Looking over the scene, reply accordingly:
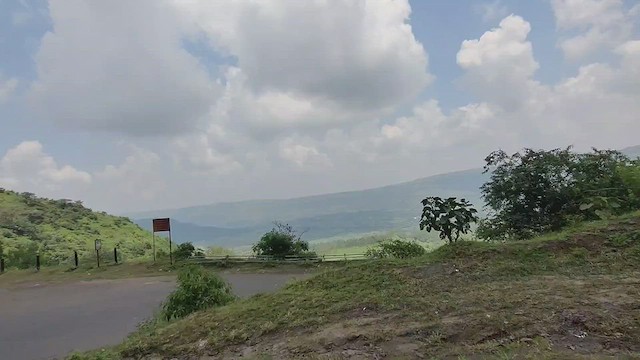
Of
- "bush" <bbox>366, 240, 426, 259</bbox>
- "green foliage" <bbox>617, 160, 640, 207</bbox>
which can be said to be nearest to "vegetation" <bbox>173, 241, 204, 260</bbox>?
"bush" <bbox>366, 240, 426, 259</bbox>

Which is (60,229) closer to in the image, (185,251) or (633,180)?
(185,251)

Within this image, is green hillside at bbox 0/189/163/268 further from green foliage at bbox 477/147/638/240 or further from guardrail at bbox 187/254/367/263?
green foliage at bbox 477/147/638/240

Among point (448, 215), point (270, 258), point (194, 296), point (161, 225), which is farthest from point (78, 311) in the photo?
point (448, 215)

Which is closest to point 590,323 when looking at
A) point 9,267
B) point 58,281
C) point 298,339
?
point 298,339

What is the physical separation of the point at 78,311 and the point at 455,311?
Result: 911 centimetres

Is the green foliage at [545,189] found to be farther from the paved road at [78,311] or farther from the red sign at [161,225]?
the red sign at [161,225]

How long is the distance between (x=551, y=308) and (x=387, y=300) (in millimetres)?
1909

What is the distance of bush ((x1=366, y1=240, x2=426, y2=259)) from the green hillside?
60.6 feet

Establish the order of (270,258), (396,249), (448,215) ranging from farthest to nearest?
(270,258) < (396,249) < (448,215)

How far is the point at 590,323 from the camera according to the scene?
14.1 feet

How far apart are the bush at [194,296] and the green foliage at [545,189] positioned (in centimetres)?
695

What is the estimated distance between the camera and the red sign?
17.6 meters

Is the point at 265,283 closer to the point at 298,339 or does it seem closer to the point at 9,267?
the point at 298,339

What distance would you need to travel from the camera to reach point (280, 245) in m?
16.2
